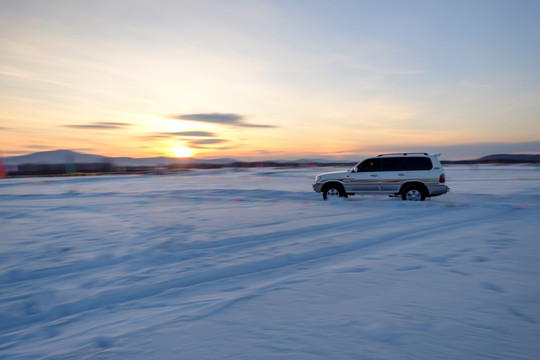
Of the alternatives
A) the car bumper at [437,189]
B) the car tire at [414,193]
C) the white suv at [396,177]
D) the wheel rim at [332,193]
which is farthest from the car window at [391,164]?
the wheel rim at [332,193]

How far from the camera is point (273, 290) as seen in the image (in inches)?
169

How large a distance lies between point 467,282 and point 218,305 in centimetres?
330

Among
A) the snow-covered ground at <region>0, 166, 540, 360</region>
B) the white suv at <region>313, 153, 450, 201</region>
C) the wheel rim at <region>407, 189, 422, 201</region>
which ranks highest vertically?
the white suv at <region>313, 153, 450, 201</region>

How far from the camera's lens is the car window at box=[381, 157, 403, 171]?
43.1 feet

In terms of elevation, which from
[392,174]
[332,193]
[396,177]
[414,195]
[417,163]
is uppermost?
[417,163]

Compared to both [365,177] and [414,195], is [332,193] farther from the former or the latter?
[414,195]

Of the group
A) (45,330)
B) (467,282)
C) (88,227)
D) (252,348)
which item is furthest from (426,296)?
(88,227)

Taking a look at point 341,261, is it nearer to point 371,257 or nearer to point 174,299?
point 371,257

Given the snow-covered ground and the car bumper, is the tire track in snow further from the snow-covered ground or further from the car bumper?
the car bumper

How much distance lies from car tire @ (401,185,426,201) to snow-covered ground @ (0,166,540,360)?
4.14 m

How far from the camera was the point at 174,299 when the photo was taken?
4180mm

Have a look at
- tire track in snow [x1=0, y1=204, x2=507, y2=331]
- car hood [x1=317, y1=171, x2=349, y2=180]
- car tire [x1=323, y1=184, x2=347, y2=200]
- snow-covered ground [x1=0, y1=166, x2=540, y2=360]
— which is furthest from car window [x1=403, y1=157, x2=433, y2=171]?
tire track in snow [x1=0, y1=204, x2=507, y2=331]

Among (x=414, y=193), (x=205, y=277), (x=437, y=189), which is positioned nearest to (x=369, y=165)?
(x=414, y=193)

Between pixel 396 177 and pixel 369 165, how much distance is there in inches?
45.8
